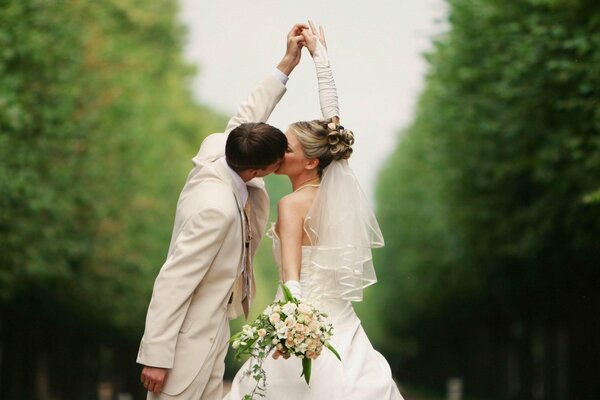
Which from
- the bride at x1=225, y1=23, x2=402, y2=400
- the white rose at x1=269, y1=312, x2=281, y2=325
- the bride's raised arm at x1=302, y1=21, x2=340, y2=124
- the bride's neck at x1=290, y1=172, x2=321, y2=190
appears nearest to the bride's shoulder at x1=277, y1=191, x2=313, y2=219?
the bride at x1=225, y1=23, x2=402, y2=400

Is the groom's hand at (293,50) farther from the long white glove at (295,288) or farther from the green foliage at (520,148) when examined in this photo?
the green foliage at (520,148)

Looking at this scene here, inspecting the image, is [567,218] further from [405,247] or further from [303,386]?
[405,247]

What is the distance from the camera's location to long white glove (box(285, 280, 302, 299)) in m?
7.97

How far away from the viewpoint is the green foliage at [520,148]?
20.5 meters

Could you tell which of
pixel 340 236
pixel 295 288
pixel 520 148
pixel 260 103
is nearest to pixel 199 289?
pixel 295 288

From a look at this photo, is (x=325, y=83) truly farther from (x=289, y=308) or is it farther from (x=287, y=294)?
(x=289, y=308)

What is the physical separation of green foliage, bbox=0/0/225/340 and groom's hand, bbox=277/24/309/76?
10.4m

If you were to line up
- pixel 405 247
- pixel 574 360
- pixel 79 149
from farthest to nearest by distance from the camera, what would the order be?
pixel 405 247, pixel 574 360, pixel 79 149

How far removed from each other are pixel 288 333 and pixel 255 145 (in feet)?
4.10

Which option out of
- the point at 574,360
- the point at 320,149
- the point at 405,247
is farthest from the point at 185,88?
the point at 320,149

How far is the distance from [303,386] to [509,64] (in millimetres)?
16599

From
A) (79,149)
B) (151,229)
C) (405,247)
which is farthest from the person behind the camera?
(405,247)

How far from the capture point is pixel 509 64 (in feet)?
77.4

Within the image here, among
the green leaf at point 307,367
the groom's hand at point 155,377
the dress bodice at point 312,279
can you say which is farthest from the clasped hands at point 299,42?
the groom's hand at point 155,377
